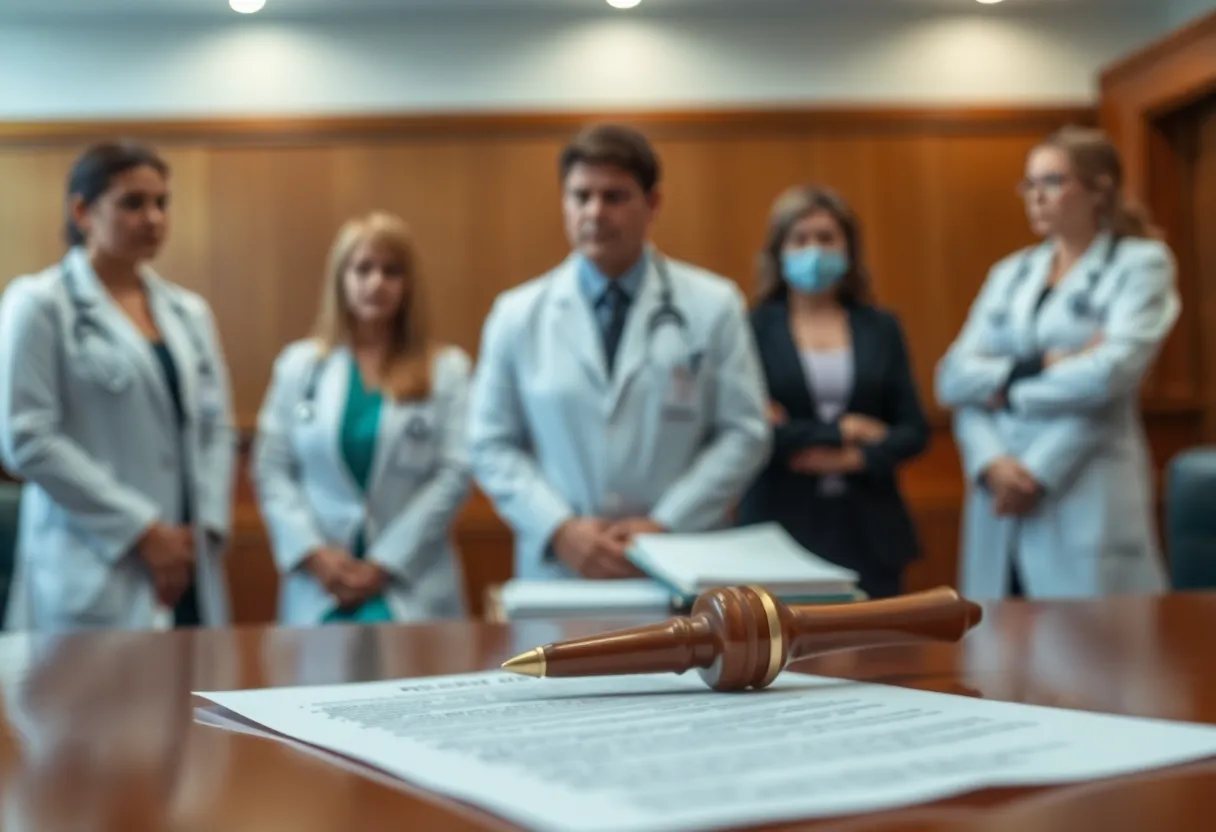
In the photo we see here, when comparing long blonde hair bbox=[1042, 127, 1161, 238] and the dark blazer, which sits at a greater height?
long blonde hair bbox=[1042, 127, 1161, 238]

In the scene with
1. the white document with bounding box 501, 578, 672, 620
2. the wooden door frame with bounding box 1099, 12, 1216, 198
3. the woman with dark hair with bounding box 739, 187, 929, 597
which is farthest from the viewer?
the wooden door frame with bounding box 1099, 12, 1216, 198

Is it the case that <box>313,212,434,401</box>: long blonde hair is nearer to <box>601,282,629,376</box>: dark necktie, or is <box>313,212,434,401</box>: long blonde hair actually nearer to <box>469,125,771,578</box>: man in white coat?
<box>469,125,771,578</box>: man in white coat

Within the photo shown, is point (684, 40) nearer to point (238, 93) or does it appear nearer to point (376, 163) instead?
point (376, 163)

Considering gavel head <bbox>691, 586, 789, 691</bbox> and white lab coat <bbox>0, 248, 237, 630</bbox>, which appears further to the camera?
white lab coat <bbox>0, 248, 237, 630</bbox>

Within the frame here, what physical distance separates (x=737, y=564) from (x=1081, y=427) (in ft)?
6.66

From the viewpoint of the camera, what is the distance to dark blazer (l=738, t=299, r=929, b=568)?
10.5ft

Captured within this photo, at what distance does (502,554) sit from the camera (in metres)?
5.52

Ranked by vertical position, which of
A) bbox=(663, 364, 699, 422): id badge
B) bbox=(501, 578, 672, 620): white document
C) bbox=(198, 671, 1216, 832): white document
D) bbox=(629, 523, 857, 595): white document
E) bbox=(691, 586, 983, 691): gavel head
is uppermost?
bbox=(663, 364, 699, 422): id badge

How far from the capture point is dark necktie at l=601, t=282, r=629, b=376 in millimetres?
2922

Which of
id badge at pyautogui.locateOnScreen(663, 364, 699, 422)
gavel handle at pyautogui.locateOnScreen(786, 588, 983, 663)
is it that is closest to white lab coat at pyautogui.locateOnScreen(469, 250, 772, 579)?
id badge at pyautogui.locateOnScreen(663, 364, 699, 422)

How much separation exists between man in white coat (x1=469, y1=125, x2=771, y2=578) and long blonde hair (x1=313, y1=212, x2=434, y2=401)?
0.52 meters

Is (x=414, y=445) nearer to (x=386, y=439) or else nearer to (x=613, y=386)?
(x=386, y=439)

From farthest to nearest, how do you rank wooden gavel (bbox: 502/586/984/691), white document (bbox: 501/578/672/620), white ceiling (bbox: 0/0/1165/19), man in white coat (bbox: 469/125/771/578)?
white ceiling (bbox: 0/0/1165/19), man in white coat (bbox: 469/125/771/578), white document (bbox: 501/578/672/620), wooden gavel (bbox: 502/586/984/691)

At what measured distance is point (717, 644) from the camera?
0.77 meters
